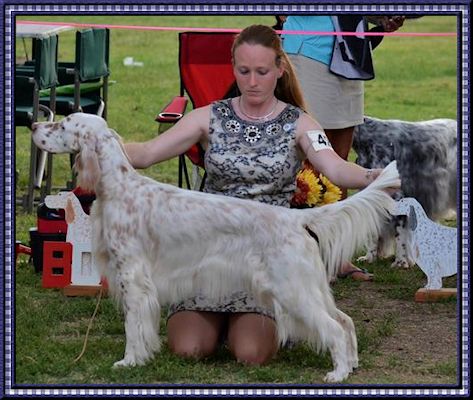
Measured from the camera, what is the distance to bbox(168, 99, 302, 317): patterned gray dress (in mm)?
4789

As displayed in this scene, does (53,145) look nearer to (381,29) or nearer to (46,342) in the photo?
(46,342)

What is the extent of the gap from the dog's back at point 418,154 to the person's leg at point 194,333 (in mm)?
Result: 2268

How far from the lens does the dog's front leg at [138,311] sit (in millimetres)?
4594

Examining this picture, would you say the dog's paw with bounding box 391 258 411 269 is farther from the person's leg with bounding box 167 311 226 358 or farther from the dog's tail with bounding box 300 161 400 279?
the dog's tail with bounding box 300 161 400 279

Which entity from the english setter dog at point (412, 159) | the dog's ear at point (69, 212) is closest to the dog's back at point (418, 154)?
the english setter dog at point (412, 159)

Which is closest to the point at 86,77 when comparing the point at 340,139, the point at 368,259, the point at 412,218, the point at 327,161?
the point at 340,139

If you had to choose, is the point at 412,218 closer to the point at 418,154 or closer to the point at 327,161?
the point at 418,154

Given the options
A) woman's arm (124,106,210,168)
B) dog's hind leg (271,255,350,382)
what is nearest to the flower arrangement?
woman's arm (124,106,210,168)

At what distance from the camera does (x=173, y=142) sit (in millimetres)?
4871

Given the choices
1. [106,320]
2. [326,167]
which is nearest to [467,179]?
[326,167]

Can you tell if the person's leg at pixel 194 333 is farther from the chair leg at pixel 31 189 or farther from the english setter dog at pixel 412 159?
the chair leg at pixel 31 189

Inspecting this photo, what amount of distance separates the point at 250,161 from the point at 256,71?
35 centimetres

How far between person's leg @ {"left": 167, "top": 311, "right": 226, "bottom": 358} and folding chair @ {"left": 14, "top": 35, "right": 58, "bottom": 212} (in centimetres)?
287

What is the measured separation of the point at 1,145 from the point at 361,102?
2573 millimetres
